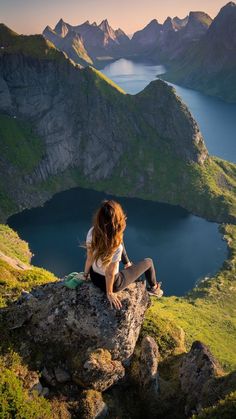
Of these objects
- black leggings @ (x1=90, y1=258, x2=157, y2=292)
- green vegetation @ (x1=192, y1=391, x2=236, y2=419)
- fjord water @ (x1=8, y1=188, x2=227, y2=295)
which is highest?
black leggings @ (x1=90, y1=258, x2=157, y2=292)

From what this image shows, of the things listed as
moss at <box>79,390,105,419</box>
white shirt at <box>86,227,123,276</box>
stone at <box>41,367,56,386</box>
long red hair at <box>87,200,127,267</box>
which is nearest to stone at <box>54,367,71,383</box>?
stone at <box>41,367,56,386</box>

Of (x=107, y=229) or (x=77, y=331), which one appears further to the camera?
(x=77, y=331)

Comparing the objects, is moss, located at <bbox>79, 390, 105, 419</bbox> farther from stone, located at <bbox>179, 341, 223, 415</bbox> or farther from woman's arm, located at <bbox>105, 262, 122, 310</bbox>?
stone, located at <bbox>179, 341, 223, 415</bbox>

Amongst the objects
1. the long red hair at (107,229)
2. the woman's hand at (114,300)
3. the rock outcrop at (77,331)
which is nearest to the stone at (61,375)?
the rock outcrop at (77,331)

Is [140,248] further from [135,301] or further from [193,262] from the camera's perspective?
[135,301]

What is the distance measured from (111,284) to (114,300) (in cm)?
117

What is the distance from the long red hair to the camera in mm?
18219

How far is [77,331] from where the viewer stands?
2095cm

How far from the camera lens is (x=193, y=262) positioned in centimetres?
14250

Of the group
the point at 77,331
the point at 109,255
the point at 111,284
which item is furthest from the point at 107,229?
the point at 77,331

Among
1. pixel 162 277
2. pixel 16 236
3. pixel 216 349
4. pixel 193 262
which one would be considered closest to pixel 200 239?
pixel 193 262

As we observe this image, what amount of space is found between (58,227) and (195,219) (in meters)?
59.7

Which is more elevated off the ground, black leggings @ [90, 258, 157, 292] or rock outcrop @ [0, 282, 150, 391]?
black leggings @ [90, 258, 157, 292]

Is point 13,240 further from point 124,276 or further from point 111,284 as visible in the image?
point 111,284
